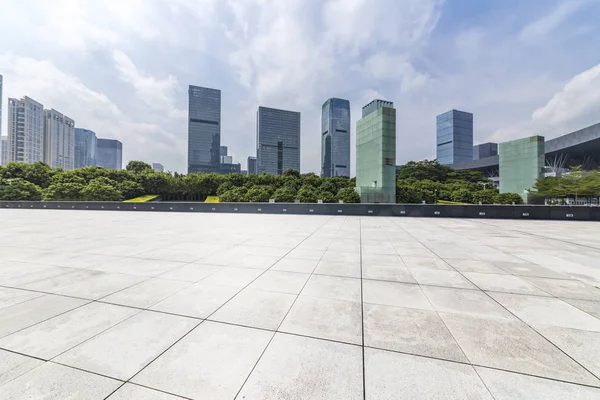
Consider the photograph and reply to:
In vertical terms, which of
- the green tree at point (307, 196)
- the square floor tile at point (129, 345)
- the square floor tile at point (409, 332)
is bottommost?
the square floor tile at point (129, 345)

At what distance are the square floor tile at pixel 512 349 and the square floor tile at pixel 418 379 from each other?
36 centimetres

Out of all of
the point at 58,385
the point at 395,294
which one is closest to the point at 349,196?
the point at 395,294

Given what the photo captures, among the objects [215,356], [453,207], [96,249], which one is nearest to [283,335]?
[215,356]

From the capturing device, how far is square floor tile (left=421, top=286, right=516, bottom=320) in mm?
3621

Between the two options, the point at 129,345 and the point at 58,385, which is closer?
the point at 58,385

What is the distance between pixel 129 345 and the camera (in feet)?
9.20

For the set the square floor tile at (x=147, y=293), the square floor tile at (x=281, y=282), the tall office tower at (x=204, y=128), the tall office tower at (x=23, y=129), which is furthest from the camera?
the tall office tower at (x=204, y=128)

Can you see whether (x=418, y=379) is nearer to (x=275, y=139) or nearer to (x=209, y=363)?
(x=209, y=363)

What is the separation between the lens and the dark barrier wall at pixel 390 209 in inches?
725

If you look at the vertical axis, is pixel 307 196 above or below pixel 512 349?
above

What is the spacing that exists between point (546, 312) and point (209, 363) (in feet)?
15.3

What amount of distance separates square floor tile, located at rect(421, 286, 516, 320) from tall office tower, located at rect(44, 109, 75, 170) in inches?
7763

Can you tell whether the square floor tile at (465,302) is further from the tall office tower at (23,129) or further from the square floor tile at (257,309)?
the tall office tower at (23,129)

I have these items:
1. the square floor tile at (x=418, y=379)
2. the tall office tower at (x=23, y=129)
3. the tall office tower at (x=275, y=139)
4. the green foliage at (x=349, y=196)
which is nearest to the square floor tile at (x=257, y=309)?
the square floor tile at (x=418, y=379)
